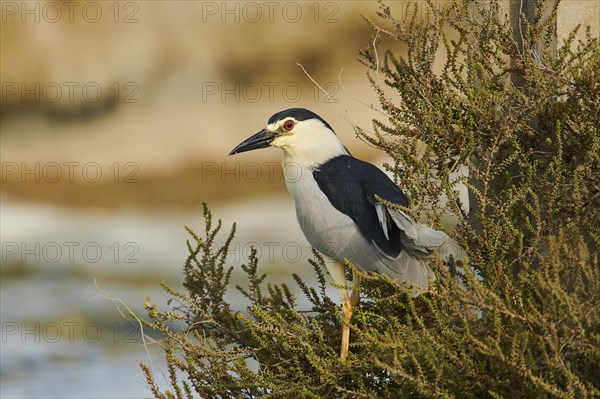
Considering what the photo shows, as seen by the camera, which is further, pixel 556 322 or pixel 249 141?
pixel 249 141

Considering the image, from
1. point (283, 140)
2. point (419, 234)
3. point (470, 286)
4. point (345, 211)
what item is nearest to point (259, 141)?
point (283, 140)

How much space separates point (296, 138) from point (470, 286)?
77 centimetres

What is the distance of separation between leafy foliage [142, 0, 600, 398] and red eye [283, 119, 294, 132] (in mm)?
210

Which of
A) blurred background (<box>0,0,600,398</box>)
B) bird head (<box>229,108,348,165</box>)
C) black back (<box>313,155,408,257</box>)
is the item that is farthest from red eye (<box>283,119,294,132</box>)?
blurred background (<box>0,0,600,398</box>)

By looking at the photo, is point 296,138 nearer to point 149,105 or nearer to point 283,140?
point 283,140

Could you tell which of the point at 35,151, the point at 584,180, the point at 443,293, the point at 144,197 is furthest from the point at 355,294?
the point at 35,151

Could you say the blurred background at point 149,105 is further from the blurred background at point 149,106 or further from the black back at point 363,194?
the black back at point 363,194

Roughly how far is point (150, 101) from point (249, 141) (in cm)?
490

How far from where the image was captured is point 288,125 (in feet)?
8.74

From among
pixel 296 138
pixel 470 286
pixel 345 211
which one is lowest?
pixel 470 286

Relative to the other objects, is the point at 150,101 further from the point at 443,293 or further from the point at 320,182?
the point at 443,293

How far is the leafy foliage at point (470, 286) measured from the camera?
204 cm

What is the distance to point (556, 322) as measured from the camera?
1.99 meters

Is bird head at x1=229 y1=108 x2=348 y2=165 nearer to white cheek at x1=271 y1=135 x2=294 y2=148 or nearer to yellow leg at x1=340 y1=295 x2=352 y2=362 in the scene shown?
white cheek at x1=271 y1=135 x2=294 y2=148
